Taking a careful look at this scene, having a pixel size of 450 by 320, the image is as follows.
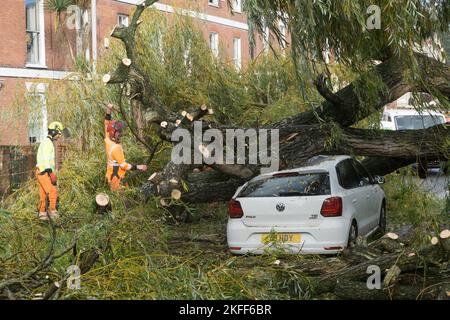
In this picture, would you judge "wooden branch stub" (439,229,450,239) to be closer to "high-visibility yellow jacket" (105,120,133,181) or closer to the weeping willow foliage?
the weeping willow foliage

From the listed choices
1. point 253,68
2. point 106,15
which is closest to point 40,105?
point 253,68

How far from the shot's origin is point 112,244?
6.91 m

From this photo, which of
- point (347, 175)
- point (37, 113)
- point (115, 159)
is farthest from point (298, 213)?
point (37, 113)

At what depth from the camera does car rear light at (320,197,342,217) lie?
855 centimetres

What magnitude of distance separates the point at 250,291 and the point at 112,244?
1696 millimetres

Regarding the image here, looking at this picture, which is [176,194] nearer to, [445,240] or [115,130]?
[115,130]

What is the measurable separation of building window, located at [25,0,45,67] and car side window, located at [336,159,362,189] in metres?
16.1

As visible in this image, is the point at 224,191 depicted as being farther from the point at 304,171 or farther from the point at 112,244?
the point at 112,244

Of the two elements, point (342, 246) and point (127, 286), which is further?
point (342, 246)

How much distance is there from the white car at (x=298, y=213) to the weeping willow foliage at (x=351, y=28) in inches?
59.3

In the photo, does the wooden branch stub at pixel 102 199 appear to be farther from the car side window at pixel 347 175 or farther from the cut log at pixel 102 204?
the car side window at pixel 347 175

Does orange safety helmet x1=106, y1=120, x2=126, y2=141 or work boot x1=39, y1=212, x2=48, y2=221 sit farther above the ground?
orange safety helmet x1=106, y1=120, x2=126, y2=141

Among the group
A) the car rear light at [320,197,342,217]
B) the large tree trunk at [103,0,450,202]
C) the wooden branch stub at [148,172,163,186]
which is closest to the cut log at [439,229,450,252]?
the car rear light at [320,197,342,217]

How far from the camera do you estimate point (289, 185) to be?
8.93 meters
